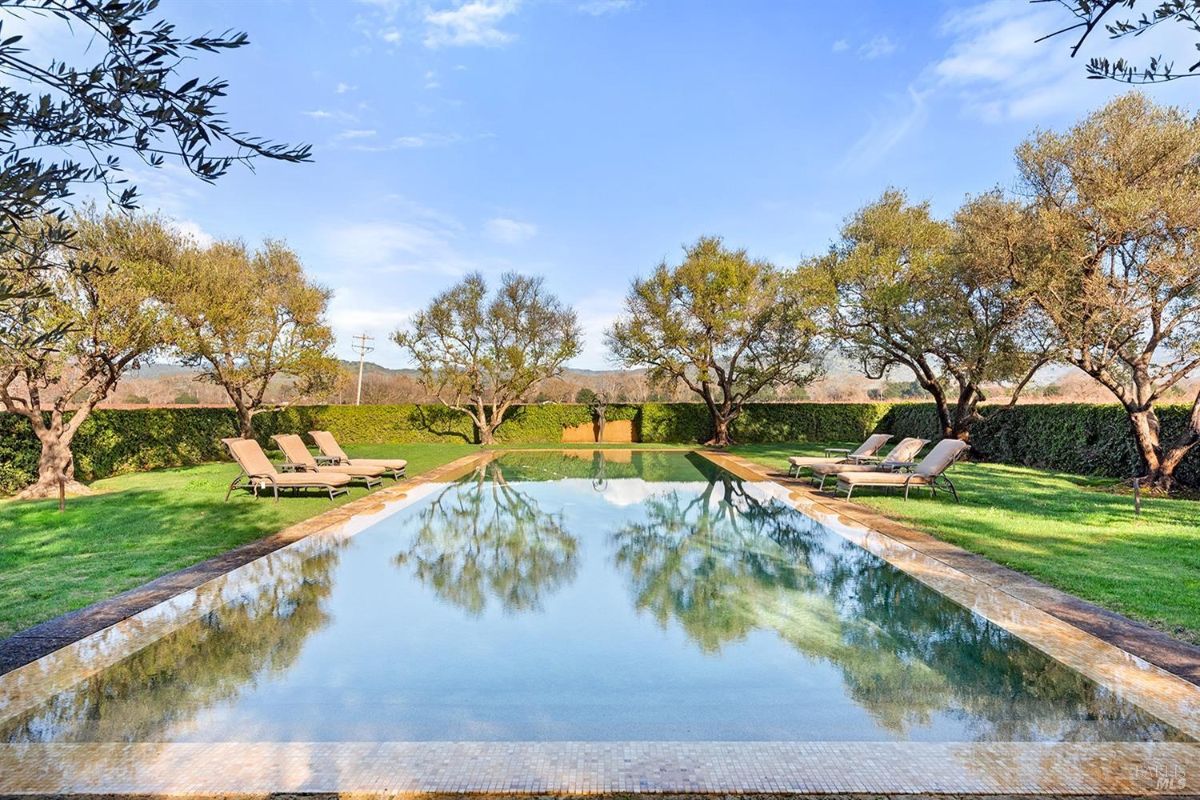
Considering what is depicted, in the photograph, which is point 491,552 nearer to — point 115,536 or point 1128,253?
point 115,536

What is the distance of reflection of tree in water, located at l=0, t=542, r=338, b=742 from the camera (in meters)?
3.12

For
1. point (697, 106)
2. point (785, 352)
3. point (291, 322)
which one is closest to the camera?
point (697, 106)

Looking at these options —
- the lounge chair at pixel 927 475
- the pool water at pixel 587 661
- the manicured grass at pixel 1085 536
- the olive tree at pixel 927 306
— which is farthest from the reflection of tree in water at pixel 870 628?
the olive tree at pixel 927 306

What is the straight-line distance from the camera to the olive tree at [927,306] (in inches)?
593

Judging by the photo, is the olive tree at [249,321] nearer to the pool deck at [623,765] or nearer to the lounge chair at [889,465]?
the pool deck at [623,765]

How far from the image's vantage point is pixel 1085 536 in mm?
7449

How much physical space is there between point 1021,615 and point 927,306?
45.0 ft

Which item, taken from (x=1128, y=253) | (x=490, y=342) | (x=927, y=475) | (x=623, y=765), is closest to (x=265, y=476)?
(x=623, y=765)

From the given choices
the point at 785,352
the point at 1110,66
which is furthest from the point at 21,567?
the point at 785,352

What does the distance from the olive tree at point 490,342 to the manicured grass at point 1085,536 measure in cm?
1475

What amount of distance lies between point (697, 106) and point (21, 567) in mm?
15675

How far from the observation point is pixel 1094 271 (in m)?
10.8

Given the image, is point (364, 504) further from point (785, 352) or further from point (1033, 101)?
point (785, 352)

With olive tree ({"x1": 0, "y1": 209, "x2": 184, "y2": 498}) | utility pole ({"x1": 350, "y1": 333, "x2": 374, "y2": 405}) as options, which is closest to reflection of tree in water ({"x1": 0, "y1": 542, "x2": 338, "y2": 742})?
olive tree ({"x1": 0, "y1": 209, "x2": 184, "y2": 498})
